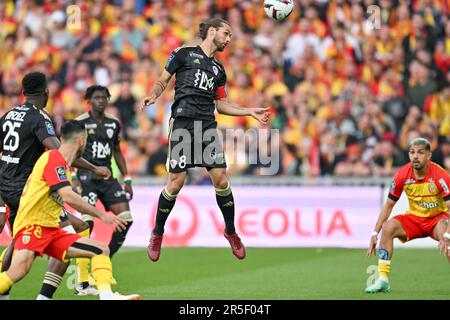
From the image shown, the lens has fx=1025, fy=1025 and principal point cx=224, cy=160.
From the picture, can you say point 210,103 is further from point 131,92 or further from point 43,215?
point 131,92

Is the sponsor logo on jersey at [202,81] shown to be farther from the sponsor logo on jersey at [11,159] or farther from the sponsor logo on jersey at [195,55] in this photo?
the sponsor logo on jersey at [11,159]

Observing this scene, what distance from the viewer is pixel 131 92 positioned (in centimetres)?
2278

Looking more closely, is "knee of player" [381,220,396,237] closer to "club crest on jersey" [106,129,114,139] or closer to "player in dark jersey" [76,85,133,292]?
"player in dark jersey" [76,85,133,292]

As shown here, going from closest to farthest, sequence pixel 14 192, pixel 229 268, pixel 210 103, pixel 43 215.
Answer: pixel 43 215 < pixel 14 192 < pixel 210 103 < pixel 229 268

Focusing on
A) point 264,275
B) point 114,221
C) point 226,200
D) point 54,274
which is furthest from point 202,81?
point 264,275

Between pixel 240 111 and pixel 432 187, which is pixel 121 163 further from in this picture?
pixel 432 187

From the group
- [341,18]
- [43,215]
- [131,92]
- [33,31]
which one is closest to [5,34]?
[33,31]

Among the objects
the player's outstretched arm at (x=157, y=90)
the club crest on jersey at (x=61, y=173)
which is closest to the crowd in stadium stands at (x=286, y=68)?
the player's outstretched arm at (x=157, y=90)

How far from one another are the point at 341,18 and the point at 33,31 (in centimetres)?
746

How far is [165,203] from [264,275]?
290 centimetres

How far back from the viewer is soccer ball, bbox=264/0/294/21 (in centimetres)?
1330

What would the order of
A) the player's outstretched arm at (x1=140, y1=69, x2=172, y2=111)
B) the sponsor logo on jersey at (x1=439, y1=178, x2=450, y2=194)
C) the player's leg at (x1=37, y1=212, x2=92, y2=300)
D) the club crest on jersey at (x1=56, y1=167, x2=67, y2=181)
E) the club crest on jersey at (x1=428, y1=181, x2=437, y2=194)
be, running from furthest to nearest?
1. the club crest on jersey at (x1=428, y1=181, x2=437, y2=194)
2. the sponsor logo on jersey at (x1=439, y1=178, x2=450, y2=194)
3. the player's outstretched arm at (x1=140, y1=69, x2=172, y2=111)
4. the player's leg at (x1=37, y1=212, x2=92, y2=300)
5. the club crest on jersey at (x1=56, y1=167, x2=67, y2=181)

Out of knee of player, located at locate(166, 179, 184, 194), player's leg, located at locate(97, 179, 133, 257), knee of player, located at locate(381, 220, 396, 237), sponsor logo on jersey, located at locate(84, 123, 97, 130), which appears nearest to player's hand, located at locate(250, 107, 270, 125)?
knee of player, located at locate(166, 179, 184, 194)

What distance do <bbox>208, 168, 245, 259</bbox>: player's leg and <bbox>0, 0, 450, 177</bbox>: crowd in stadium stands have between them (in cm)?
762
